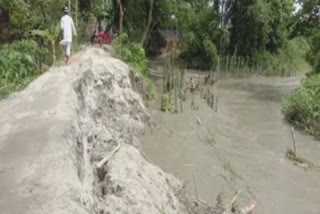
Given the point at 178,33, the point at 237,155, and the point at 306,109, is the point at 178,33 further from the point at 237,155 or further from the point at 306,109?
the point at 237,155

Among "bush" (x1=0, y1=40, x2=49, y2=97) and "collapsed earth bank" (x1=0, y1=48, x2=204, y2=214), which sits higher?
"bush" (x1=0, y1=40, x2=49, y2=97)

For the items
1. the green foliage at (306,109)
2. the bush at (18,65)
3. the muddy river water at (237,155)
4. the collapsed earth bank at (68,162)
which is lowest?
the muddy river water at (237,155)

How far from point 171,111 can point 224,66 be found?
1632 cm

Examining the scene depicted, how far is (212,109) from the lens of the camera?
20.5m

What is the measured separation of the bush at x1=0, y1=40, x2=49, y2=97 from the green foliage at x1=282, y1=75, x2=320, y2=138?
8.07 metres

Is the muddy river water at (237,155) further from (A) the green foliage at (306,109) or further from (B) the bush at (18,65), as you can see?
(B) the bush at (18,65)

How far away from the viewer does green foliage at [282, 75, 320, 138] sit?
16.9 meters

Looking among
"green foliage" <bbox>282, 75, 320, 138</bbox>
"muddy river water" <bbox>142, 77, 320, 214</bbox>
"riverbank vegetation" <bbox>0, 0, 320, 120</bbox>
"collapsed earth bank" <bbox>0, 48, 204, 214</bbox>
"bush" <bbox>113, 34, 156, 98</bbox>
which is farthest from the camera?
"bush" <bbox>113, 34, 156, 98</bbox>

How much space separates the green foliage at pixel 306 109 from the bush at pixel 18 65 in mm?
8073

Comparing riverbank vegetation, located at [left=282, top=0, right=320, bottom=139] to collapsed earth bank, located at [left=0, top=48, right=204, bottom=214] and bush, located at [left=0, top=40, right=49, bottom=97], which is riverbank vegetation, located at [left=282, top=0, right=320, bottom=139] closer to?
collapsed earth bank, located at [left=0, top=48, right=204, bottom=214]

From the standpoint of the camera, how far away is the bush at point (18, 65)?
37.0 ft


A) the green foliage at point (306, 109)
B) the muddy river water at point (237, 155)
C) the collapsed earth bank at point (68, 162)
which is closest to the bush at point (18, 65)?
the collapsed earth bank at point (68, 162)

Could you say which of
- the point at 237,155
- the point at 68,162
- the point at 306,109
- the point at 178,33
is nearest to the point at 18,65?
the point at 237,155

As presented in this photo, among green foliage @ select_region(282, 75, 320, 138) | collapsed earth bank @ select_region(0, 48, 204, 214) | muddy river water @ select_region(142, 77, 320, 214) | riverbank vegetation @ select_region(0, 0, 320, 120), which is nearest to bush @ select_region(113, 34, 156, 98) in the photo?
riverbank vegetation @ select_region(0, 0, 320, 120)
